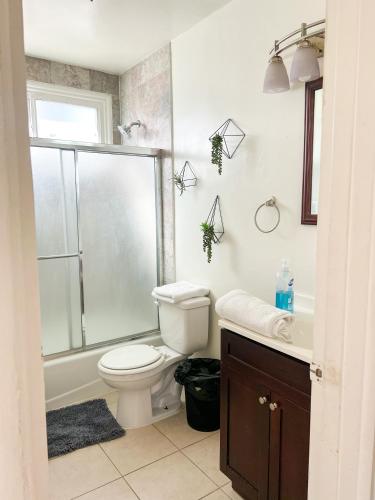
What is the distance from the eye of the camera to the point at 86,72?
3.20 meters

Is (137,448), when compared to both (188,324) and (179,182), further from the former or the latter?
(179,182)

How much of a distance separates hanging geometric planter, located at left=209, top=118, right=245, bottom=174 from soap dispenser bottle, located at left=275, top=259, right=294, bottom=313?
0.75 m

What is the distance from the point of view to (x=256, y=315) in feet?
5.03

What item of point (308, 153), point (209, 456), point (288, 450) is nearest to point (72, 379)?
point (209, 456)

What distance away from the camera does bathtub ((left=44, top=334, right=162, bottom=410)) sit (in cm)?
255

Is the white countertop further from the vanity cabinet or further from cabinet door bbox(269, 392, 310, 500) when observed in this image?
cabinet door bbox(269, 392, 310, 500)

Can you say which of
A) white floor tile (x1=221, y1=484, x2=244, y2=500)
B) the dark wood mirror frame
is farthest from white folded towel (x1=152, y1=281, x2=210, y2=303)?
white floor tile (x1=221, y1=484, x2=244, y2=500)

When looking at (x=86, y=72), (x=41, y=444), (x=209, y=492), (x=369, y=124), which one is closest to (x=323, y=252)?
(x=369, y=124)

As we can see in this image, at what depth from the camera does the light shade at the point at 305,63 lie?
1.62 metres

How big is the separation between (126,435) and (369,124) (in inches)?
87.5

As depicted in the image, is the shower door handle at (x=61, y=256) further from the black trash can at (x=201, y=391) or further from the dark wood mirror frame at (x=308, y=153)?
the dark wood mirror frame at (x=308, y=153)

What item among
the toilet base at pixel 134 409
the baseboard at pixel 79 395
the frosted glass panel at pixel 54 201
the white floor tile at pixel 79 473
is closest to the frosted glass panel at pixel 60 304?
the frosted glass panel at pixel 54 201

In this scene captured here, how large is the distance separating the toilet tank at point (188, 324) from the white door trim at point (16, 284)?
191 centimetres

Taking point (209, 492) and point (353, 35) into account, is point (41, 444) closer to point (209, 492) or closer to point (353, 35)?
point (353, 35)
